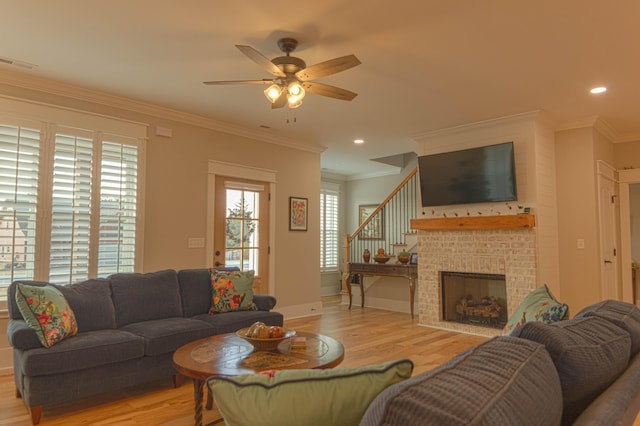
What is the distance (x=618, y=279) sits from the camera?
5867mm

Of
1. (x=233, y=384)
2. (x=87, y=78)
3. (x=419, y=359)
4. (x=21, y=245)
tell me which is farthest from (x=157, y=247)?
(x=233, y=384)

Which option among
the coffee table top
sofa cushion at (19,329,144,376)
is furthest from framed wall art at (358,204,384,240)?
sofa cushion at (19,329,144,376)

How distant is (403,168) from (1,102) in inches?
259

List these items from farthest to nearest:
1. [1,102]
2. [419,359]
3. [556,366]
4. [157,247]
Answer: [157,247], [419,359], [1,102], [556,366]


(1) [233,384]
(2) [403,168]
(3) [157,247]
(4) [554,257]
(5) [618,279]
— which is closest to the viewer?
(1) [233,384]

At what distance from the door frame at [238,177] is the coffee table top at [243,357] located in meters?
Result: 2.58

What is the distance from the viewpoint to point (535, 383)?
883mm

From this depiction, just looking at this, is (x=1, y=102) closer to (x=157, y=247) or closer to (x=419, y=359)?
(x=157, y=247)

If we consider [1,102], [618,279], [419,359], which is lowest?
[419,359]

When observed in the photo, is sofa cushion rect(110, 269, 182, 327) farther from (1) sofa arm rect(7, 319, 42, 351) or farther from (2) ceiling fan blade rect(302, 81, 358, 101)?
(2) ceiling fan blade rect(302, 81, 358, 101)

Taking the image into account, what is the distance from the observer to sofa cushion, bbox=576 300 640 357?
4.54 ft

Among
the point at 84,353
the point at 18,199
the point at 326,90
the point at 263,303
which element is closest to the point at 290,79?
the point at 326,90

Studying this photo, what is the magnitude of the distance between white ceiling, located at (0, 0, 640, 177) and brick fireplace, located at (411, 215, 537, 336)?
141cm

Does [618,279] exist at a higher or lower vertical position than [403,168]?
lower
